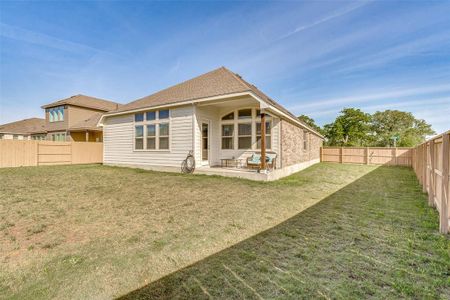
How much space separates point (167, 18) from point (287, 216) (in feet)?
36.5

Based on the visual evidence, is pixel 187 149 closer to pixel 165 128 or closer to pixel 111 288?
pixel 165 128

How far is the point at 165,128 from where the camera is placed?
1001 cm

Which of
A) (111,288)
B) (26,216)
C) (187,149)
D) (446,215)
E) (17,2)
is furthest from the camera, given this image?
(187,149)

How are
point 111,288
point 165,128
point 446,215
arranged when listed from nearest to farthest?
1. point 111,288
2. point 446,215
3. point 165,128

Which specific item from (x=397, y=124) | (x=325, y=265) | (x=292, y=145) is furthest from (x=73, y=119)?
(x=397, y=124)

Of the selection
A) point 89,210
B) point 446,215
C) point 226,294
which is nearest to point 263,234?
point 226,294

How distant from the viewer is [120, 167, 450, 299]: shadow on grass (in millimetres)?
1829

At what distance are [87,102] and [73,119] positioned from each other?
260 cm

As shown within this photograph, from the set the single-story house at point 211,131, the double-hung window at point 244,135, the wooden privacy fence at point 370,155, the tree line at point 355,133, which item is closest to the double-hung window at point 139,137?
the single-story house at point 211,131

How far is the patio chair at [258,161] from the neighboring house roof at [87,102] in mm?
19836

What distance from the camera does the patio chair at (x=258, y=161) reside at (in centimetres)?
861

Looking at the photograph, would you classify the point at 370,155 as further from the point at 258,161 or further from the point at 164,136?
the point at 164,136

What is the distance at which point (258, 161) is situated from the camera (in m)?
8.75

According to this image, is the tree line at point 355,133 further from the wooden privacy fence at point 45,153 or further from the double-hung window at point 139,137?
the wooden privacy fence at point 45,153
